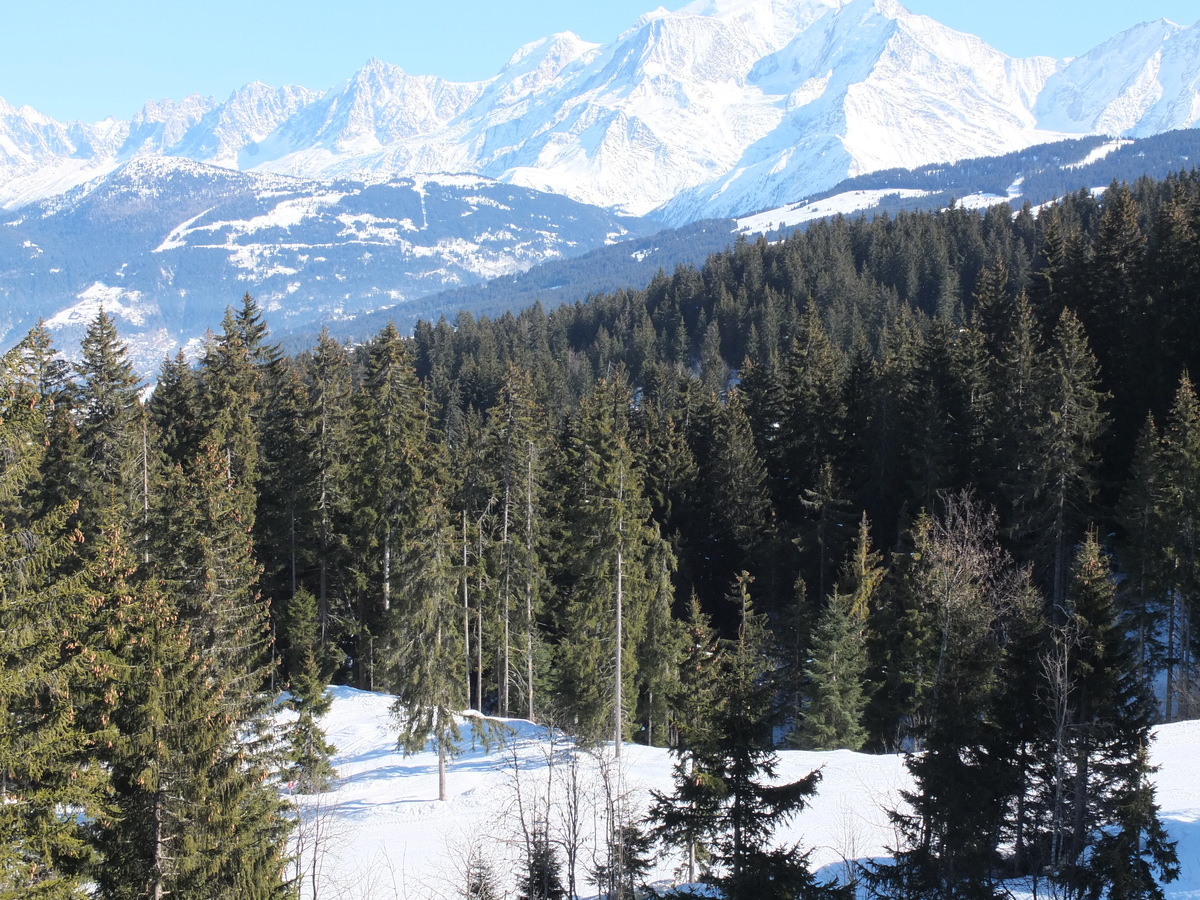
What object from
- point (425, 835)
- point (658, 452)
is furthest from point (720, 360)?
point (425, 835)

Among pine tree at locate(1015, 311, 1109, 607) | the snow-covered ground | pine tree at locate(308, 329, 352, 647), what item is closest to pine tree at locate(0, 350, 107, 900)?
the snow-covered ground

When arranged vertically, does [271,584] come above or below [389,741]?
above

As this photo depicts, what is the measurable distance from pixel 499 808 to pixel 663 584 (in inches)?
441

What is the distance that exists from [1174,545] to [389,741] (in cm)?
2804

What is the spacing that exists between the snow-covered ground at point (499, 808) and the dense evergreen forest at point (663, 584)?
1.59 meters

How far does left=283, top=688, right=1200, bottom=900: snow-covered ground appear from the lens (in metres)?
22.7

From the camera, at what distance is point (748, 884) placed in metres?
15.0

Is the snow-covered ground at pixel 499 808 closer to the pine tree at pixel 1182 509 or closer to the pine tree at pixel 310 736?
the pine tree at pixel 310 736

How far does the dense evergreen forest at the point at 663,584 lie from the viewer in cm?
1541

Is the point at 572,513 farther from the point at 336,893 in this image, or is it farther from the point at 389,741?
the point at 336,893

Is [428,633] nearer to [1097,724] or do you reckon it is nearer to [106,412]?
[1097,724]

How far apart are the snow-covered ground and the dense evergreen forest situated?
62.5 inches

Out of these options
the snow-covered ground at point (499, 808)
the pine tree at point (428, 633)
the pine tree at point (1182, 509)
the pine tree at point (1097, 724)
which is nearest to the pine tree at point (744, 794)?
the snow-covered ground at point (499, 808)

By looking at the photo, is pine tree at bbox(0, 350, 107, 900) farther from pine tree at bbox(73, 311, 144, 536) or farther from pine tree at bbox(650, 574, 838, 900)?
pine tree at bbox(73, 311, 144, 536)
